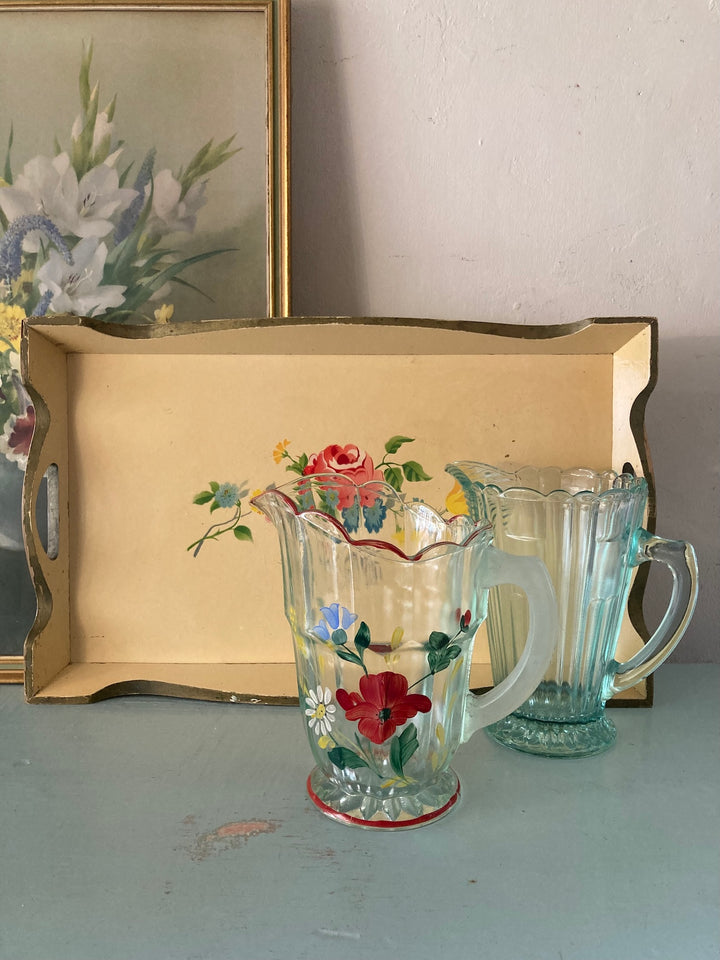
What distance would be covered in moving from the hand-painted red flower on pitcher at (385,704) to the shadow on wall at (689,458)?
0.38m

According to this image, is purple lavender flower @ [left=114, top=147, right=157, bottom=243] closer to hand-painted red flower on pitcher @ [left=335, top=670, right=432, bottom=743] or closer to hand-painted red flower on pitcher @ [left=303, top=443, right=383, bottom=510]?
hand-painted red flower on pitcher @ [left=303, top=443, right=383, bottom=510]

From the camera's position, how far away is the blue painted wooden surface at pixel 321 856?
329mm

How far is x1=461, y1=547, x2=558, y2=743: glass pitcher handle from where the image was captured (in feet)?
1.40

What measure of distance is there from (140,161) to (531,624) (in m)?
0.50

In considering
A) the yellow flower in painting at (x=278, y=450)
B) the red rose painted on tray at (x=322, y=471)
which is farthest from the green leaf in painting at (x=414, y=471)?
the yellow flower in painting at (x=278, y=450)

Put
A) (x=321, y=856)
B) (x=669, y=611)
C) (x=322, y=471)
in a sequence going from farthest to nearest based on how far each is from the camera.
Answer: (x=322, y=471), (x=669, y=611), (x=321, y=856)

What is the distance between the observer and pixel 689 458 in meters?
0.71

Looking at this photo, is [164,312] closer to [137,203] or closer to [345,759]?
[137,203]

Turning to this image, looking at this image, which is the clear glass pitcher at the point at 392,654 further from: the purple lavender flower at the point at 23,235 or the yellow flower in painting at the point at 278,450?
the purple lavender flower at the point at 23,235

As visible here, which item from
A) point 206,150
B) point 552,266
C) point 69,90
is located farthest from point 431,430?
point 69,90

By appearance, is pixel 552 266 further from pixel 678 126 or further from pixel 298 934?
pixel 298 934

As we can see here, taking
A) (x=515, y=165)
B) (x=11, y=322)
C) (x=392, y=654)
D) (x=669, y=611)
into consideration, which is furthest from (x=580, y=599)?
(x=11, y=322)

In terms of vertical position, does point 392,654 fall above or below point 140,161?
below

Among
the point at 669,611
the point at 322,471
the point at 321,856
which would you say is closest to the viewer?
the point at 321,856
